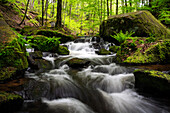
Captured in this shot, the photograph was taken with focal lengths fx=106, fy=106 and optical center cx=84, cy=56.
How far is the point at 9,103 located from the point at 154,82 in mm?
3591

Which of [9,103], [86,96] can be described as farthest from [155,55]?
[9,103]

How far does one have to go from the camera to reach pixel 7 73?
3326mm

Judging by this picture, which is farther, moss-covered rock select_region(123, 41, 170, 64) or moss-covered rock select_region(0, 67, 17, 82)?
moss-covered rock select_region(123, 41, 170, 64)

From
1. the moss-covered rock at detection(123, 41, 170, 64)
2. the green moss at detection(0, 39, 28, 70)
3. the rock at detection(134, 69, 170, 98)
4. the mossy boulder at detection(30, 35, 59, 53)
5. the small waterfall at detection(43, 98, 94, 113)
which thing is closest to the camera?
the small waterfall at detection(43, 98, 94, 113)

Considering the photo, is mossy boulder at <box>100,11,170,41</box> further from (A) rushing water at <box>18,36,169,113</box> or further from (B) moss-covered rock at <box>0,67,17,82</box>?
(B) moss-covered rock at <box>0,67,17,82</box>

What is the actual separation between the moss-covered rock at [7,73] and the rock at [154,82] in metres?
3.97

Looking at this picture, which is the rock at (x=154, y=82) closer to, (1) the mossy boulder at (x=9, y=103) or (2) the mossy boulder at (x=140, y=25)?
(1) the mossy boulder at (x=9, y=103)

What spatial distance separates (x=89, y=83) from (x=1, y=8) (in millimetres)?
14455

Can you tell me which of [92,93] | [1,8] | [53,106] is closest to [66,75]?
[92,93]

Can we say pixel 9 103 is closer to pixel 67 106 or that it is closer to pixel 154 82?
pixel 67 106

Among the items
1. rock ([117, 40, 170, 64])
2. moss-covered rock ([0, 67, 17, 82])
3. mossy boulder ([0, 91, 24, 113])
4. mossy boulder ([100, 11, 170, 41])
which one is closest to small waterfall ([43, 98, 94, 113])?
mossy boulder ([0, 91, 24, 113])

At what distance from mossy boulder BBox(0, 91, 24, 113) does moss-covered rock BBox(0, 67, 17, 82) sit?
1.10 m

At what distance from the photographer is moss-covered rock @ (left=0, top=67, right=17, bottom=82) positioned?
10.5 feet

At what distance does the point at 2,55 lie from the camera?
3.56m
